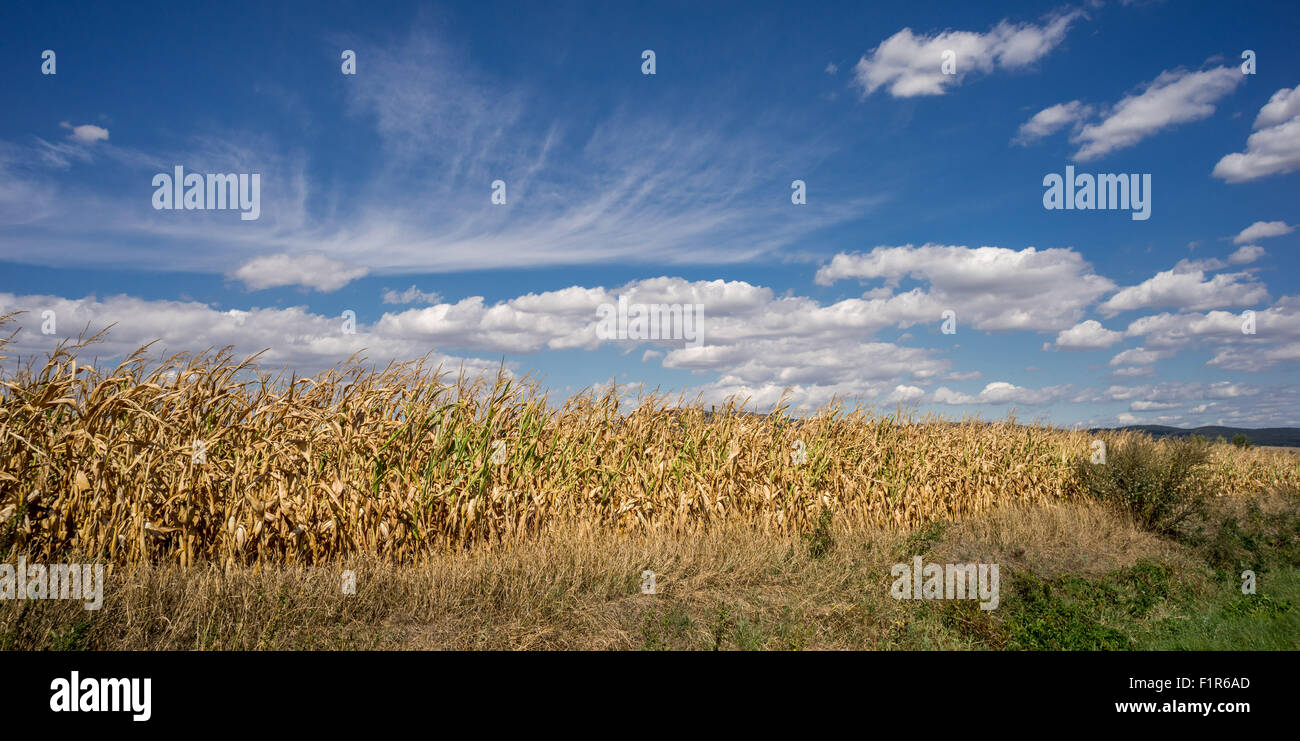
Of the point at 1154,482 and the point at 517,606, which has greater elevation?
the point at 517,606

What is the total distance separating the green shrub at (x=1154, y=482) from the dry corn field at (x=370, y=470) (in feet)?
16.5

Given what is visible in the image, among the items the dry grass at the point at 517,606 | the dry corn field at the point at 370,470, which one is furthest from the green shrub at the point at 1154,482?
the dry grass at the point at 517,606

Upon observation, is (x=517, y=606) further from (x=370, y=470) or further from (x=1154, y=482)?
(x=1154, y=482)

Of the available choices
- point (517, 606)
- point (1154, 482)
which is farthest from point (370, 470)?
point (1154, 482)

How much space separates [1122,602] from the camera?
25.7 ft

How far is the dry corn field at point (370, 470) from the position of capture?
5785 millimetres

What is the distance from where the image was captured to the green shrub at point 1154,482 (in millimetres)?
12852

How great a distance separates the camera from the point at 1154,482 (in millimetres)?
13023

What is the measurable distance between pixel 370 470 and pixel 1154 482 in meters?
14.3

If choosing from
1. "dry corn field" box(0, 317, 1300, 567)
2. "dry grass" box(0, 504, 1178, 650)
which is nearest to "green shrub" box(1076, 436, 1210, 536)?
"dry corn field" box(0, 317, 1300, 567)

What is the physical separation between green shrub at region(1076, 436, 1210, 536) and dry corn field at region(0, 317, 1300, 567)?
16.5ft

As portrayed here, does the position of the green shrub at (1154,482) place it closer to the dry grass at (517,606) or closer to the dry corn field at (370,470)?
the dry corn field at (370,470)

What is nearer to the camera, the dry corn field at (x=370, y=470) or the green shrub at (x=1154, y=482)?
the dry corn field at (x=370, y=470)
